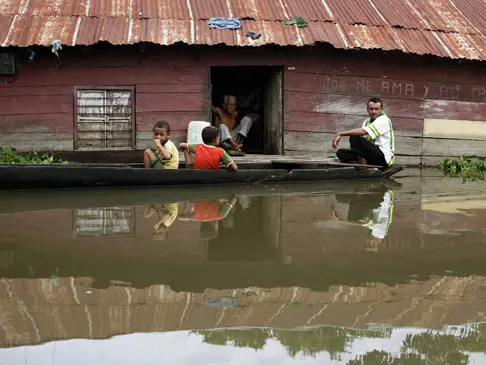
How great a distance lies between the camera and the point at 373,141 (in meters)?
9.45

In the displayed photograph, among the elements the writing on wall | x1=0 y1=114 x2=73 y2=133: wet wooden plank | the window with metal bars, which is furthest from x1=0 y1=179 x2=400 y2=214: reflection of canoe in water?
x1=0 y1=114 x2=73 y2=133: wet wooden plank

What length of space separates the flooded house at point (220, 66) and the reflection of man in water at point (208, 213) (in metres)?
3.86

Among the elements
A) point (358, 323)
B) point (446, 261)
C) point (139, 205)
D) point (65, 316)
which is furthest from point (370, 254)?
point (139, 205)

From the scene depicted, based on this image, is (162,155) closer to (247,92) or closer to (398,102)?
(398,102)

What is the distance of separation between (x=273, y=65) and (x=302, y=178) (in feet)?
9.15

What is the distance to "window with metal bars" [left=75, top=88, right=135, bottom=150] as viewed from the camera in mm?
10719

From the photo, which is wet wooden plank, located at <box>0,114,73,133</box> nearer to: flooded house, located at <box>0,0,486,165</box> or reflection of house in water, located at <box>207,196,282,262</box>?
flooded house, located at <box>0,0,486,165</box>

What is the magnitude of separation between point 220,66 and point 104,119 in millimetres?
2125

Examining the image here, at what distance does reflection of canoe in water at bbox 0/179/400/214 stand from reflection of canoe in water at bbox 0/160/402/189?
0.08 m

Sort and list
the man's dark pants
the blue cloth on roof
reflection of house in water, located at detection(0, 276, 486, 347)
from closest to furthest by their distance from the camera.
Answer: reflection of house in water, located at detection(0, 276, 486, 347) → the man's dark pants → the blue cloth on roof

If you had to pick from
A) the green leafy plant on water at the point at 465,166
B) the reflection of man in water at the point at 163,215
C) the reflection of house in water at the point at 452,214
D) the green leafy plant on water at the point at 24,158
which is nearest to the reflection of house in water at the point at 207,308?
the reflection of man in water at the point at 163,215

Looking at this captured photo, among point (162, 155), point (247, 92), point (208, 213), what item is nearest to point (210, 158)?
point (162, 155)

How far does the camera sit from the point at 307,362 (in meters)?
2.72

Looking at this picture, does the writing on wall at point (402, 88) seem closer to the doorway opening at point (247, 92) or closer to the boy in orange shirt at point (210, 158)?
the doorway opening at point (247, 92)
